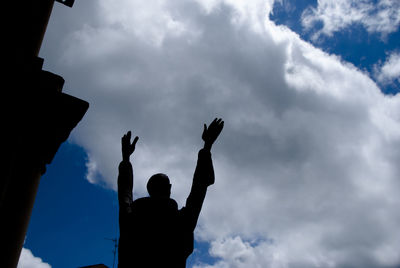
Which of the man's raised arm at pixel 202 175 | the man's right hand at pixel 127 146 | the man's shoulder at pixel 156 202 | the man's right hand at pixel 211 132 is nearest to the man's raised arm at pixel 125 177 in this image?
the man's right hand at pixel 127 146

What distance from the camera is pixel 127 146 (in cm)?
355

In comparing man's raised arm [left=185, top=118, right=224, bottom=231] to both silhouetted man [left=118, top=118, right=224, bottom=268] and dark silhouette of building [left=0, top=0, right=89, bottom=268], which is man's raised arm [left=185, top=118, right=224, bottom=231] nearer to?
silhouetted man [left=118, top=118, right=224, bottom=268]

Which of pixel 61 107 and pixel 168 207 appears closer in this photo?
pixel 168 207

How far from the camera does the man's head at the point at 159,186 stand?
308 centimetres

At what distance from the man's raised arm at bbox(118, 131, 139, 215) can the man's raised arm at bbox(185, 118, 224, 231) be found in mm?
705

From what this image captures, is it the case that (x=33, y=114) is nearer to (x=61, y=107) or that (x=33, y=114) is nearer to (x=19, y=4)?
(x=61, y=107)

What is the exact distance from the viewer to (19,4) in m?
4.35

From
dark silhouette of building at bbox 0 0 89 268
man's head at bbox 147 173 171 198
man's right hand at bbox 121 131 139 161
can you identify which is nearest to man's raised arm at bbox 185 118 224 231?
man's head at bbox 147 173 171 198

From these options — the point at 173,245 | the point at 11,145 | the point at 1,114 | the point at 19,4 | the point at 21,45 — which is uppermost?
the point at 19,4

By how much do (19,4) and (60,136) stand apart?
2020 mm

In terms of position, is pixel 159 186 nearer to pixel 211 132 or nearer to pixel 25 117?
pixel 211 132

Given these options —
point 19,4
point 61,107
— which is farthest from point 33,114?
point 19,4

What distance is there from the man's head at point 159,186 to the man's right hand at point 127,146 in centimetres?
52

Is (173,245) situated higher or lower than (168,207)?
lower
